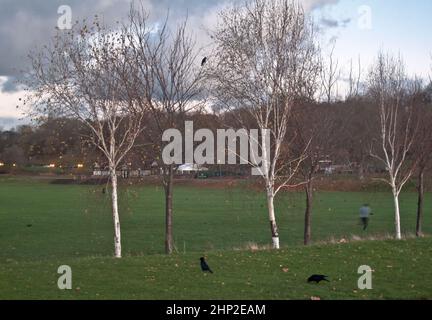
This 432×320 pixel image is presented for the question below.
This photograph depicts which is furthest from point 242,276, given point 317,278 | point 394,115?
point 394,115

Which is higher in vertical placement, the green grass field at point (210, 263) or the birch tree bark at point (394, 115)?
the birch tree bark at point (394, 115)

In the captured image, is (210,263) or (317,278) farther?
(210,263)

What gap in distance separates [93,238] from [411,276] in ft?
66.6

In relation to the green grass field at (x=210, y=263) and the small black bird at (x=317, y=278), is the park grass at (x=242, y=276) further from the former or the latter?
the small black bird at (x=317, y=278)

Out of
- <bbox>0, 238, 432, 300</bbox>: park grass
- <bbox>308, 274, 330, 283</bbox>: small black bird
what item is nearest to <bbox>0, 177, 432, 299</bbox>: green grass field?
<bbox>0, 238, 432, 300</bbox>: park grass

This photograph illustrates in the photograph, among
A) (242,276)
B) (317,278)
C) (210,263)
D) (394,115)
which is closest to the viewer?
(317,278)

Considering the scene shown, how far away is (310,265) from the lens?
13805 millimetres

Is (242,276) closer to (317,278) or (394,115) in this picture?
(317,278)

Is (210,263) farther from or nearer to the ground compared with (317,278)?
nearer to the ground

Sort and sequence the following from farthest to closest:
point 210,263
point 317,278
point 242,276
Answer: point 210,263 < point 242,276 < point 317,278

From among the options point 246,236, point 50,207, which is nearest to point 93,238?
point 246,236

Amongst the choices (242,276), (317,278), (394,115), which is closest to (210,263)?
(242,276)

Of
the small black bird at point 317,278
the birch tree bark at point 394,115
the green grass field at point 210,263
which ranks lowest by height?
the green grass field at point 210,263

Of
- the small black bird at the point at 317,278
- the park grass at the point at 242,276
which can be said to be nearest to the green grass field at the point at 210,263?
the park grass at the point at 242,276
